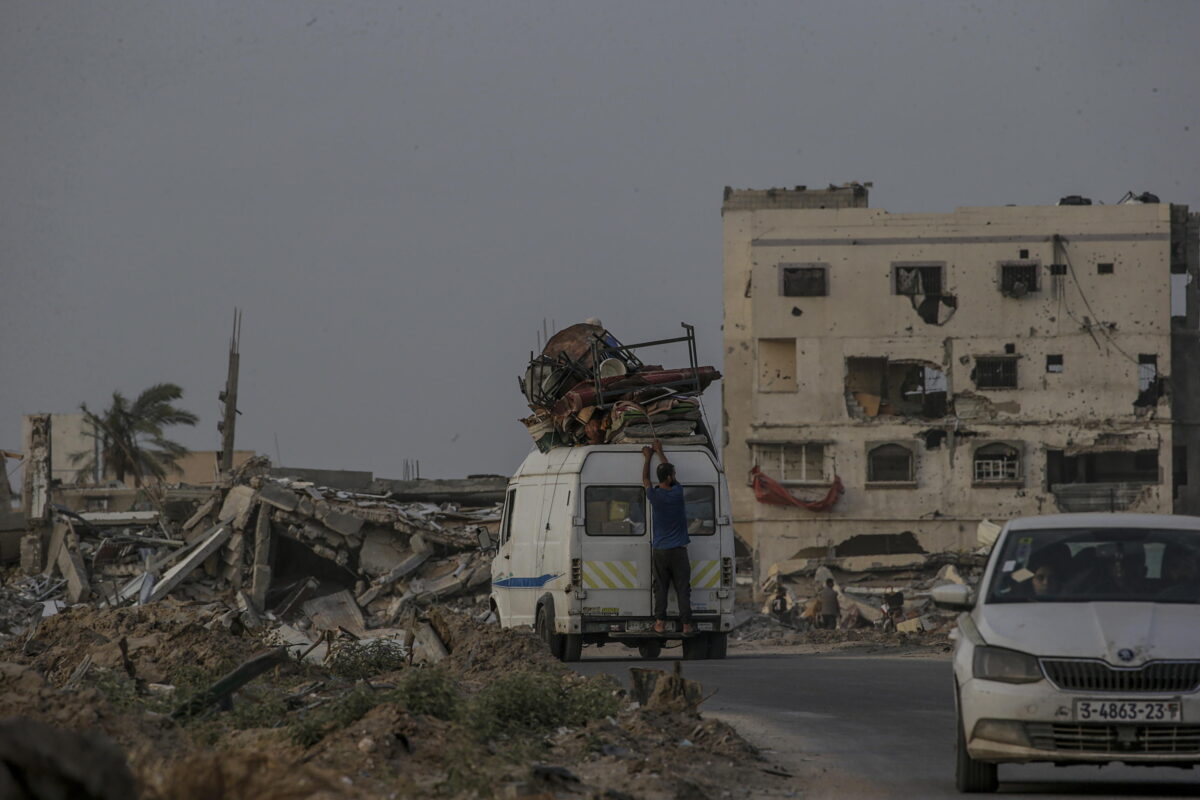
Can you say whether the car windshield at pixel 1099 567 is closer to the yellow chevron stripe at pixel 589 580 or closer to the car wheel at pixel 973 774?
the car wheel at pixel 973 774

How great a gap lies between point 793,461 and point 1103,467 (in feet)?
38.5

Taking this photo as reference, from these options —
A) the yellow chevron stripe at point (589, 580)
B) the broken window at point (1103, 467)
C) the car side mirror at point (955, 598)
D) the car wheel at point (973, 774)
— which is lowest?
the car wheel at point (973, 774)

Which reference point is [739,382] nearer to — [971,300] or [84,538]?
[971,300]

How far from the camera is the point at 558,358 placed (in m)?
20.7

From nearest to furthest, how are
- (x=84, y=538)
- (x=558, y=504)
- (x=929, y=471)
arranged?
(x=558, y=504), (x=84, y=538), (x=929, y=471)

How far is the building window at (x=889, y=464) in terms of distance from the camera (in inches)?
2379

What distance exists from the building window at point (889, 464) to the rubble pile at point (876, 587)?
594 cm

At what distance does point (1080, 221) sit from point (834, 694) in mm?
49248

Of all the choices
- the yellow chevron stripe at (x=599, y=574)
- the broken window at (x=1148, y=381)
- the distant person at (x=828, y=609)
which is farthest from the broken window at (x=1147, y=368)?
the yellow chevron stripe at (x=599, y=574)

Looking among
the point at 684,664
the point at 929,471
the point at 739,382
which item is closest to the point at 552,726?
the point at 684,664

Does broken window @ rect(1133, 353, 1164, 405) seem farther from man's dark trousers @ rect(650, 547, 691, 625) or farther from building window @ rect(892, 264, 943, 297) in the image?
man's dark trousers @ rect(650, 547, 691, 625)

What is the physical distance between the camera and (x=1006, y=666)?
8414 mm

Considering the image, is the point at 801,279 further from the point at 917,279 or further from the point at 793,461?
the point at 793,461

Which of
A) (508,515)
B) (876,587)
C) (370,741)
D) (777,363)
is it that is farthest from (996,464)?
(370,741)
